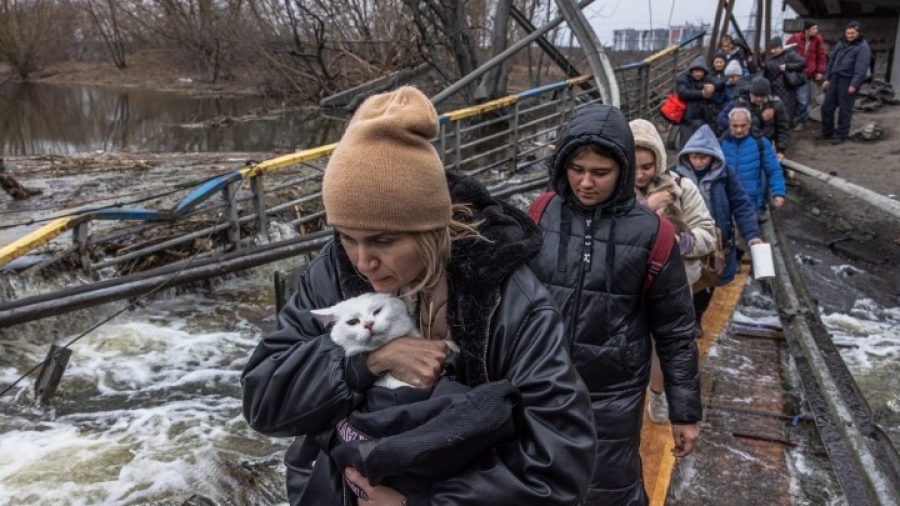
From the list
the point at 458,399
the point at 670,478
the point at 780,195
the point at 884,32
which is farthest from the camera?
the point at 884,32

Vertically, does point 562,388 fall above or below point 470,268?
below

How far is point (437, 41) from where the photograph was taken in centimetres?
1474

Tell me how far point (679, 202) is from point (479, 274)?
2.50 meters

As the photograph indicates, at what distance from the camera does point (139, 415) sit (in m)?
5.11

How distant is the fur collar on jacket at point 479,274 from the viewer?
140 centimetres

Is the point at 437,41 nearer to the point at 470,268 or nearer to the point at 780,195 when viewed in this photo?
the point at 780,195

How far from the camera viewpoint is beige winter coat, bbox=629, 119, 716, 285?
3.45m

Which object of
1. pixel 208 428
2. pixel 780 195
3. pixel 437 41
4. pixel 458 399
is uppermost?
pixel 437 41

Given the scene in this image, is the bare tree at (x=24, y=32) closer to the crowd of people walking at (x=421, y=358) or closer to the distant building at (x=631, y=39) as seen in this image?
the distant building at (x=631, y=39)

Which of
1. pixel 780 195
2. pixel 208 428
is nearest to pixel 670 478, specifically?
pixel 208 428

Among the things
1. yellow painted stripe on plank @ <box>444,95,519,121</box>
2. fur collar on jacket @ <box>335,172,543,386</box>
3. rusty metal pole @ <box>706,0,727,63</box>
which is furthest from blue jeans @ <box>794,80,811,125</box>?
fur collar on jacket @ <box>335,172,543,386</box>

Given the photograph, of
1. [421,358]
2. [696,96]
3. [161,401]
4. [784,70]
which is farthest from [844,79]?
[421,358]

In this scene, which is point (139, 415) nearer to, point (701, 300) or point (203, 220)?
point (203, 220)

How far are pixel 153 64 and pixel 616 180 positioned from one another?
4293 cm
